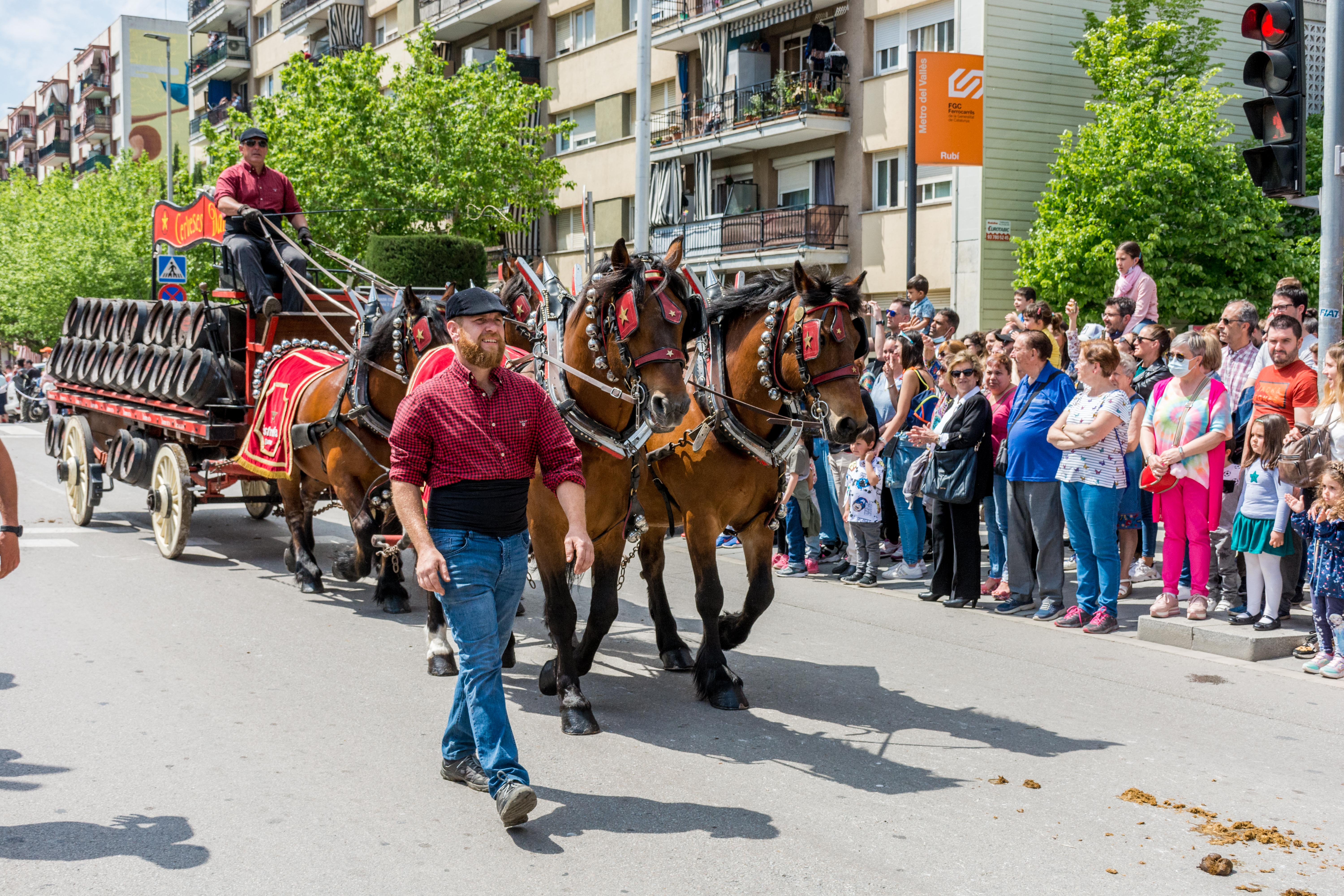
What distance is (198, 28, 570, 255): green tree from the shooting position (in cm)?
2830

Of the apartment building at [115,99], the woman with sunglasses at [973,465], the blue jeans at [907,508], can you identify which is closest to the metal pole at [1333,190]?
the woman with sunglasses at [973,465]

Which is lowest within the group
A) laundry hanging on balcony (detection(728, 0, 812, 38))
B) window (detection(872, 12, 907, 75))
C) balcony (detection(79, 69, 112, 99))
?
window (detection(872, 12, 907, 75))

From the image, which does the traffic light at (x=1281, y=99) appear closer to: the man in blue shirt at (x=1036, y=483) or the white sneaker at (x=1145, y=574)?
the man in blue shirt at (x=1036, y=483)

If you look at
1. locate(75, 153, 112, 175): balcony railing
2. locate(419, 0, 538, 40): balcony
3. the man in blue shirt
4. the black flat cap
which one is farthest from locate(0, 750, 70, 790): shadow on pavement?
locate(75, 153, 112, 175): balcony railing

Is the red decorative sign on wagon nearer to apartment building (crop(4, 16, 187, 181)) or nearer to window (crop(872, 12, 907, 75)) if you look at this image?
window (crop(872, 12, 907, 75))

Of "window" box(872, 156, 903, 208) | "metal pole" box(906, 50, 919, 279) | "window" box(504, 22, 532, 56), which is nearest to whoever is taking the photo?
"metal pole" box(906, 50, 919, 279)

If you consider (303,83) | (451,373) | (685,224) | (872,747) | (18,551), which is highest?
(303,83)

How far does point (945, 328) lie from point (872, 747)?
6.72 meters

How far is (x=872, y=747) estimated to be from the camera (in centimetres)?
573

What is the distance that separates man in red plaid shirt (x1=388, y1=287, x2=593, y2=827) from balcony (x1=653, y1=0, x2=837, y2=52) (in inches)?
955

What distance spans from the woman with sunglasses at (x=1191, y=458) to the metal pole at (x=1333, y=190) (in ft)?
2.24

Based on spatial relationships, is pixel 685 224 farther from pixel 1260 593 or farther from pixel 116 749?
pixel 116 749

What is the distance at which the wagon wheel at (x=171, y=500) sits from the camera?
34.1 feet

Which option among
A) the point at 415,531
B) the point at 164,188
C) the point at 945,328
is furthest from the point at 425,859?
the point at 164,188
